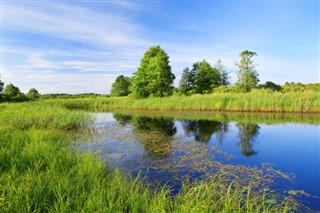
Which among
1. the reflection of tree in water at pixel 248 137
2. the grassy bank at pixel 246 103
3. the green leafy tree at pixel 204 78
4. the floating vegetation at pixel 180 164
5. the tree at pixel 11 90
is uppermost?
the green leafy tree at pixel 204 78

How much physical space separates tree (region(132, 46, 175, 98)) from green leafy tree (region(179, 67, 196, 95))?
4.39m

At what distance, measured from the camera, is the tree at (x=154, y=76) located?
36.7 metres

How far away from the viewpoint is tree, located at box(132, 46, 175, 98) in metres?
36.7

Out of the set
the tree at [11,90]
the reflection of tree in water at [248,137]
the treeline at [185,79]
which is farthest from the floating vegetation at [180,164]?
the tree at [11,90]

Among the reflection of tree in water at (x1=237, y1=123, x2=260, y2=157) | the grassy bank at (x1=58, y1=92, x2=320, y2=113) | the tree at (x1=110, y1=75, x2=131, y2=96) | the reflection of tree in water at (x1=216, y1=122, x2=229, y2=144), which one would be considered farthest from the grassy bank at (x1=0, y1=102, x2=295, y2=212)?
the tree at (x1=110, y1=75, x2=131, y2=96)

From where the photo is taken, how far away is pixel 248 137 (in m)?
11.9

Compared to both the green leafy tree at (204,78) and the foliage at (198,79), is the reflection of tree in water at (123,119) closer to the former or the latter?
the foliage at (198,79)

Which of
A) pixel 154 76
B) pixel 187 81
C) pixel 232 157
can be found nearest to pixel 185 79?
pixel 187 81

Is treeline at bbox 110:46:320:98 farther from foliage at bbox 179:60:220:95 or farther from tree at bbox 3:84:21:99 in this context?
tree at bbox 3:84:21:99

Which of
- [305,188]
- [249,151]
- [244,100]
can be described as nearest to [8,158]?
[305,188]

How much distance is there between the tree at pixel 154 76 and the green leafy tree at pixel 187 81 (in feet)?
14.4

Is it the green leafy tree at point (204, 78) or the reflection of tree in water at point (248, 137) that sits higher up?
the green leafy tree at point (204, 78)

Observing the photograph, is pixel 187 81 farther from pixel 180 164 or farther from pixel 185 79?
pixel 180 164

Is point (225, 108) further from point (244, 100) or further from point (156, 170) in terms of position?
point (156, 170)
